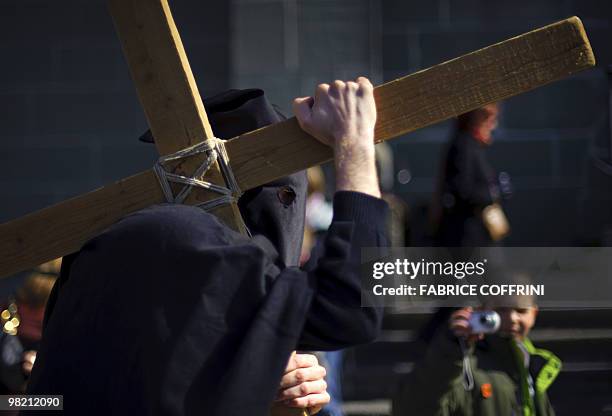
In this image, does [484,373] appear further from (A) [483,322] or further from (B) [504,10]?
(B) [504,10]

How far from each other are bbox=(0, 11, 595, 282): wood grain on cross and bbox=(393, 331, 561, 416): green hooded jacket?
2.01 m

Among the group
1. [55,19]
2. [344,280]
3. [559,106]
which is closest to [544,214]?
[559,106]

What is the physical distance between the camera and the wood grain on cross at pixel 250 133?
63.6 inches

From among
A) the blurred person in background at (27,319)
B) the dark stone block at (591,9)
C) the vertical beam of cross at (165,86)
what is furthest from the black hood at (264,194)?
the dark stone block at (591,9)

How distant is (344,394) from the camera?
5.35m

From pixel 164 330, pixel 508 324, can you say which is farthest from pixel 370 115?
pixel 508 324

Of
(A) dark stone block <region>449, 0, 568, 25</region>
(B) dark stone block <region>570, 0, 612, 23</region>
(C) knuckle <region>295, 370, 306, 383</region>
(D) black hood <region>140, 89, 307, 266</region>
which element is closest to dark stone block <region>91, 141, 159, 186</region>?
(A) dark stone block <region>449, 0, 568, 25</region>

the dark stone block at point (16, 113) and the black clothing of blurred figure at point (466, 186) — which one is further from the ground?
the dark stone block at point (16, 113)

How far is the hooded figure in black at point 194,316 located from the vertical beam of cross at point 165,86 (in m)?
0.12

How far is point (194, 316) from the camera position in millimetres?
1520

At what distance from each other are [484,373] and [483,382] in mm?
60

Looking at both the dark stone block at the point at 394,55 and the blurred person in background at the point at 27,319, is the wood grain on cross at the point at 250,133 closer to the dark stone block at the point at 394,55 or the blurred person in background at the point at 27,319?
the blurred person in background at the point at 27,319

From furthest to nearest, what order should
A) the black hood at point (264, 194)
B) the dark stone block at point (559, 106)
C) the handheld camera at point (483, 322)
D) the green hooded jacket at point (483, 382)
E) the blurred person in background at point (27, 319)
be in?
the dark stone block at point (559, 106) < the handheld camera at point (483, 322) < the green hooded jacket at point (483, 382) < the blurred person in background at point (27, 319) < the black hood at point (264, 194)

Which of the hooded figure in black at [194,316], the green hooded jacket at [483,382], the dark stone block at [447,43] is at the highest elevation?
the dark stone block at [447,43]
